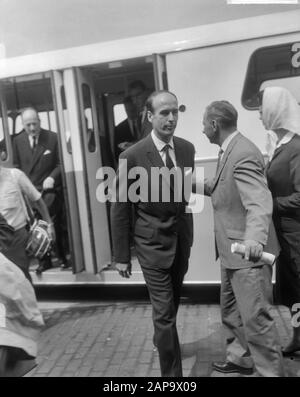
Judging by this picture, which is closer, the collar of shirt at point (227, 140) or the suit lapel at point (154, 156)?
the collar of shirt at point (227, 140)

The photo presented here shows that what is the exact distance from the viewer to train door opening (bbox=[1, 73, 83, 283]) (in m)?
4.39

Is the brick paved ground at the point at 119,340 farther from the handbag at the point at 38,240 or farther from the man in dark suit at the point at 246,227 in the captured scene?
the handbag at the point at 38,240

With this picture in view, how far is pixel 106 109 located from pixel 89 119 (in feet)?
3.49

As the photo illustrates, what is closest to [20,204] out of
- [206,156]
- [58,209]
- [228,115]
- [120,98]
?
[58,209]

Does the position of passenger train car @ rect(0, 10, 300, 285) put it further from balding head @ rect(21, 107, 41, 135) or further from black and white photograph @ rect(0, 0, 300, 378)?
balding head @ rect(21, 107, 41, 135)

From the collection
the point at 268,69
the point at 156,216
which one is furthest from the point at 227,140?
the point at 268,69

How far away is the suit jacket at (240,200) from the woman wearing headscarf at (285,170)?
0.26 m

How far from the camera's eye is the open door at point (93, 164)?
14.3ft

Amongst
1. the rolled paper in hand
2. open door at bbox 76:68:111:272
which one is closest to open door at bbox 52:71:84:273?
open door at bbox 76:68:111:272

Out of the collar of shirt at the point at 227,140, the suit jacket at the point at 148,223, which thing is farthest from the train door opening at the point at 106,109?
the collar of shirt at the point at 227,140

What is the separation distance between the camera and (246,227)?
2562 mm

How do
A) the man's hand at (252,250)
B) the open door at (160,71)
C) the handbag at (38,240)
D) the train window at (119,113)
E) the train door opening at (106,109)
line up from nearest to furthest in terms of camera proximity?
the man's hand at (252,250)
the handbag at (38,240)
the open door at (160,71)
the train door opening at (106,109)
the train window at (119,113)

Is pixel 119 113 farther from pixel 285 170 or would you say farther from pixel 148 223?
pixel 285 170
